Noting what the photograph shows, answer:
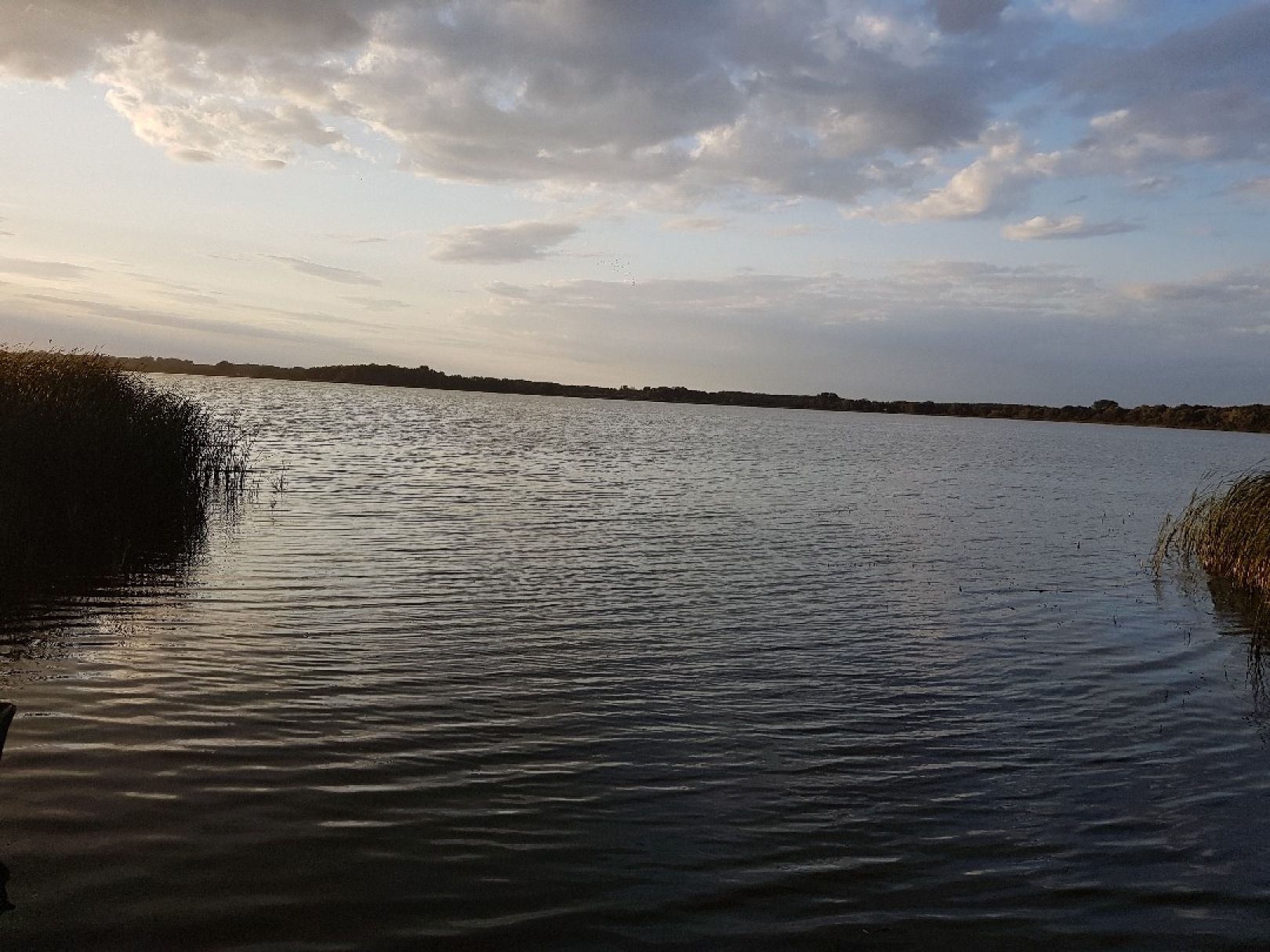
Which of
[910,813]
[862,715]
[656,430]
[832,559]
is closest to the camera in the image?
[910,813]

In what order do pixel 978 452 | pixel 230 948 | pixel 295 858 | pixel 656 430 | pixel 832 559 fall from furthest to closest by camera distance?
pixel 656 430, pixel 978 452, pixel 832 559, pixel 295 858, pixel 230 948

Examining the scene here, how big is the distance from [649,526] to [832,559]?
5349mm

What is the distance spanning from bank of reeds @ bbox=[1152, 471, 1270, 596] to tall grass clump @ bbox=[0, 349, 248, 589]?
75.5 ft

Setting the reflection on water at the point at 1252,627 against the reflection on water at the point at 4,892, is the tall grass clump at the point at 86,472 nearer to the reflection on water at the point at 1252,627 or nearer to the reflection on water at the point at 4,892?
the reflection on water at the point at 4,892

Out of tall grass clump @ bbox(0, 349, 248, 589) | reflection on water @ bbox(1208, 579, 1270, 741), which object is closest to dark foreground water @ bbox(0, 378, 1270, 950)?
reflection on water @ bbox(1208, 579, 1270, 741)

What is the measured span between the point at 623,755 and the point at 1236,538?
18.8 m

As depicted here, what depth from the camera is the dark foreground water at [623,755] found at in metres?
6.45

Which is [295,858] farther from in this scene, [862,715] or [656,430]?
[656,430]

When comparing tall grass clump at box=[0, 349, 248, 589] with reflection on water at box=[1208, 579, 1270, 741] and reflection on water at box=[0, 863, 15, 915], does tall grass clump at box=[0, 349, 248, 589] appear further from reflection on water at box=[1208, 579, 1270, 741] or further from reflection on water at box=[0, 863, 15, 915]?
reflection on water at box=[1208, 579, 1270, 741]

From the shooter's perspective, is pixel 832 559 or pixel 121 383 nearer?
pixel 832 559

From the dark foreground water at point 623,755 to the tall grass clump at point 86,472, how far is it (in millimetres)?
2029

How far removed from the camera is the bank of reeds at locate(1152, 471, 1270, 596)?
20250mm

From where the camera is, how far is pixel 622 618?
15117mm

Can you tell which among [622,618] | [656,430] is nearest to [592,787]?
[622,618]
